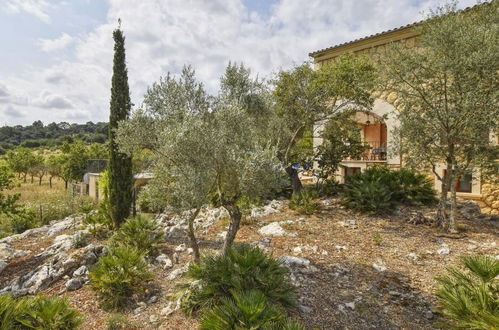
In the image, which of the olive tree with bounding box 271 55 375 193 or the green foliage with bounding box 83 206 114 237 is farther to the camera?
the olive tree with bounding box 271 55 375 193

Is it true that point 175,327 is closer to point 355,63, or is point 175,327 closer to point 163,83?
point 163,83

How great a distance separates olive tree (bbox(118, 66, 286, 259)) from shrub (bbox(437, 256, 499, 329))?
373 centimetres

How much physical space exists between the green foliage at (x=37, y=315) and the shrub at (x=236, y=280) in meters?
2.11

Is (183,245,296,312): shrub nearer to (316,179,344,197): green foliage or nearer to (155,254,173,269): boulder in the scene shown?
(155,254,173,269): boulder

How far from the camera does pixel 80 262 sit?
27.9 ft

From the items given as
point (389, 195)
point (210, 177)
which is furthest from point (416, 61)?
point (210, 177)

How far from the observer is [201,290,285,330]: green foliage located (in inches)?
181

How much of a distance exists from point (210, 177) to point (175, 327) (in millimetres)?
2918

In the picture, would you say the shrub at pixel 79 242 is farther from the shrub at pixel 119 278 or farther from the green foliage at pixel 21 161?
the green foliage at pixel 21 161

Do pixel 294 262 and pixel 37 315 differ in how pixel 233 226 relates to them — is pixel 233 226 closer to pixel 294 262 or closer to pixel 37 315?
pixel 294 262

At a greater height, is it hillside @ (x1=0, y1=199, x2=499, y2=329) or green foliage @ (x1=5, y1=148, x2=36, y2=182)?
green foliage @ (x1=5, y1=148, x2=36, y2=182)

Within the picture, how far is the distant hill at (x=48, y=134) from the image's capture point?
7394 cm

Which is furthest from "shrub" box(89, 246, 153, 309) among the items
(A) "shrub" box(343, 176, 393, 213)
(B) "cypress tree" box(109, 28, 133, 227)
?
(A) "shrub" box(343, 176, 393, 213)

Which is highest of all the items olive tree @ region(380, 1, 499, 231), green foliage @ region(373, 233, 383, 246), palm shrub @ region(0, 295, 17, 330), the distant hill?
the distant hill
